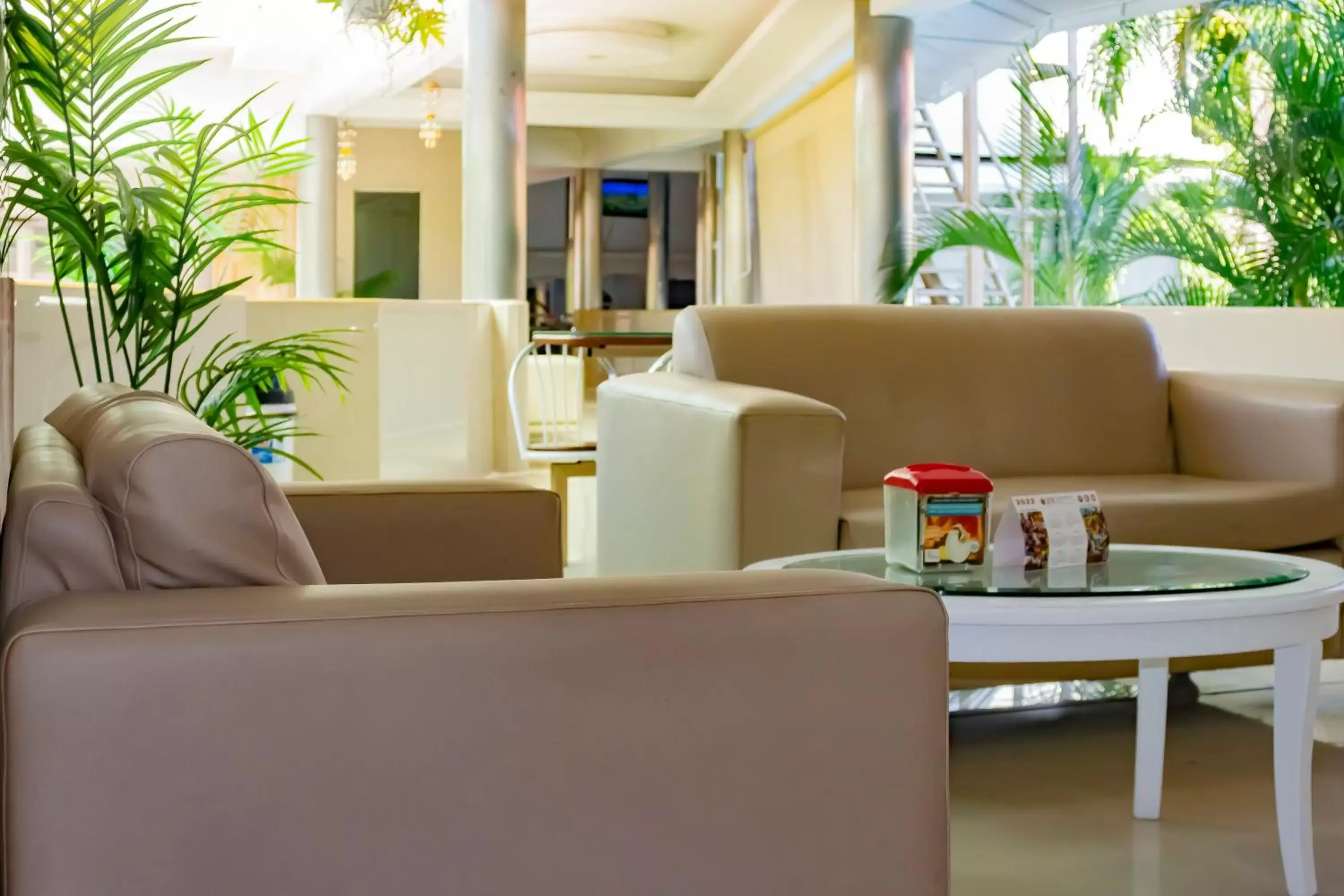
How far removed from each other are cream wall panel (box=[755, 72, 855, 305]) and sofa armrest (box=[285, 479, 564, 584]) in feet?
25.0

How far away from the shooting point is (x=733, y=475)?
281 cm

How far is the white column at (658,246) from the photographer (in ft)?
62.3

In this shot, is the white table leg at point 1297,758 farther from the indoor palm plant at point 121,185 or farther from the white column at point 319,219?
the white column at point 319,219

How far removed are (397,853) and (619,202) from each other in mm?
18509

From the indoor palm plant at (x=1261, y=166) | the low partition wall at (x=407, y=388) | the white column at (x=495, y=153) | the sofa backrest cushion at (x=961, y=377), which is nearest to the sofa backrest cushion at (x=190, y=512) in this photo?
the sofa backrest cushion at (x=961, y=377)

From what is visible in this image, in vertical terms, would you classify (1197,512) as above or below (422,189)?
below

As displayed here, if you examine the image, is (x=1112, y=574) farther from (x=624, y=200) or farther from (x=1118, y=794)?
(x=624, y=200)

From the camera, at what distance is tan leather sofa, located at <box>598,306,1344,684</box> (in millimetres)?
2852

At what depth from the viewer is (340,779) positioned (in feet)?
3.80

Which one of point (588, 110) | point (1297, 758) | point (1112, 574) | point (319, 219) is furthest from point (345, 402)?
point (319, 219)

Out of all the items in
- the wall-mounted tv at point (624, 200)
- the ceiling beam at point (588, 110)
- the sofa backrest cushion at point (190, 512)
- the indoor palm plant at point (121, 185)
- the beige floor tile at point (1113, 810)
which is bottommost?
the beige floor tile at point (1113, 810)

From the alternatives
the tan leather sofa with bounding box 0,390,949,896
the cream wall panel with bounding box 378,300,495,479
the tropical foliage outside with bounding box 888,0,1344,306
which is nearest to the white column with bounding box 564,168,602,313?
the cream wall panel with bounding box 378,300,495,479

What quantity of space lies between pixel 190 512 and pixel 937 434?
260 cm

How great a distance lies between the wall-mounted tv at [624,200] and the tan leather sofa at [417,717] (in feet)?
59.8
